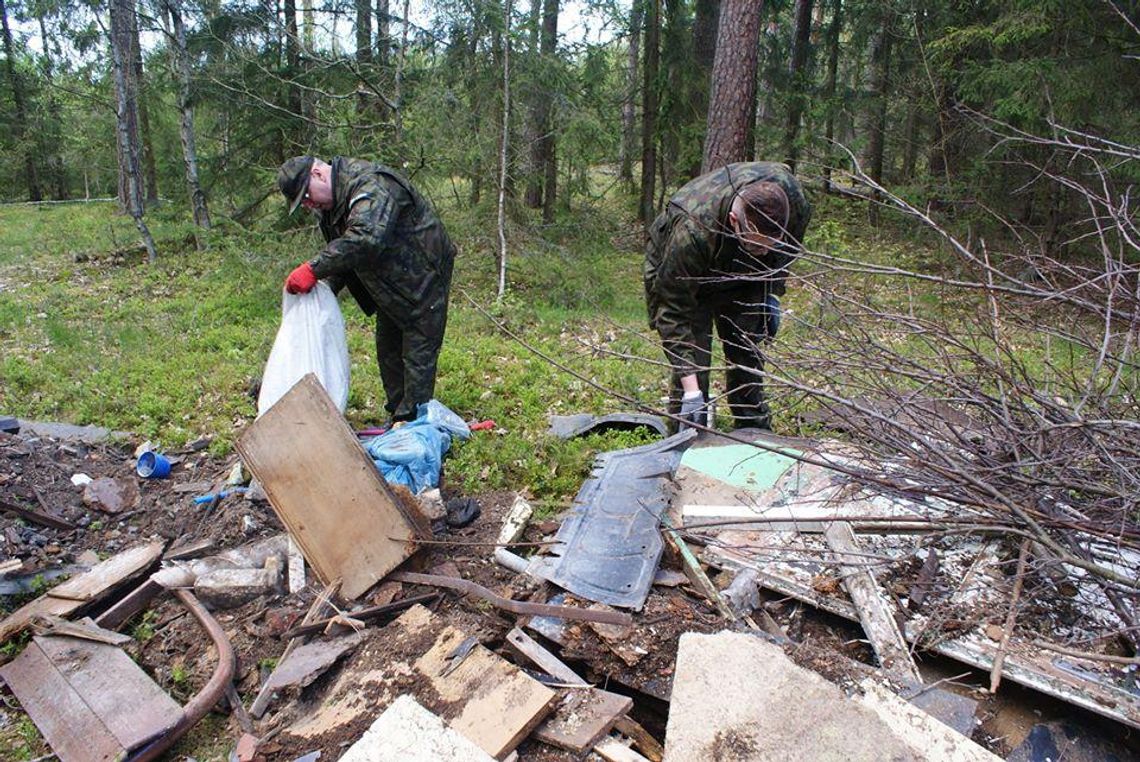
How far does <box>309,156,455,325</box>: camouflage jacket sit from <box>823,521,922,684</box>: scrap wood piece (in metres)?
2.75

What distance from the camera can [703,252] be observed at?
347 centimetres

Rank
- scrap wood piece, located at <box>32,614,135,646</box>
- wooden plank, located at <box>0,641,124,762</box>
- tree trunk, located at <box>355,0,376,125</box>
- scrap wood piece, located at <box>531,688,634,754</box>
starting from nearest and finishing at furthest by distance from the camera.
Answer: scrap wood piece, located at <box>531,688,634,754</box> → wooden plank, located at <box>0,641,124,762</box> → scrap wood piece, located at <box>32,614,135,646</box> → tree trunk, located at <box>355,0,376,125</box>

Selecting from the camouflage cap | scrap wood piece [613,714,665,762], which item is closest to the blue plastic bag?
the camouflage cap

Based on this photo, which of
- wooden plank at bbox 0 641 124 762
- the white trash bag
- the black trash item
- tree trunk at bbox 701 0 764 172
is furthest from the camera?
tree trunk at bbox 701 0 764 172

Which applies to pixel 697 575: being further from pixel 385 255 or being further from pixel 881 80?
pixel 881 80

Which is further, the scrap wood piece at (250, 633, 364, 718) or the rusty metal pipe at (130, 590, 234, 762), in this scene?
the scrap wood piece at (250, 633, 364, 718)

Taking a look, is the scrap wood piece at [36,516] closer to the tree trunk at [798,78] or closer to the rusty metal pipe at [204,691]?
the rusty metal pipe at [204,691]

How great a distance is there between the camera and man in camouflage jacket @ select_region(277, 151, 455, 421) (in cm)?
371

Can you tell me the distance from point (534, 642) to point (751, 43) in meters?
6.35

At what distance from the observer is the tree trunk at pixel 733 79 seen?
6625 mm

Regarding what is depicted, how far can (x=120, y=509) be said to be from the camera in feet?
11.6

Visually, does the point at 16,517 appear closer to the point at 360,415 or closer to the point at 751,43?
the point at 360,415

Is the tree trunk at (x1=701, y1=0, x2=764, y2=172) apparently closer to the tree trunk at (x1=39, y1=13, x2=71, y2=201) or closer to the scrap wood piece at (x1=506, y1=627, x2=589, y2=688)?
the scrap wood piece at (x1=506, y1=627, x2=589, y2=688)

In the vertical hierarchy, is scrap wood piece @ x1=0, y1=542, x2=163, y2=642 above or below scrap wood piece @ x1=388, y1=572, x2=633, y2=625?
below
